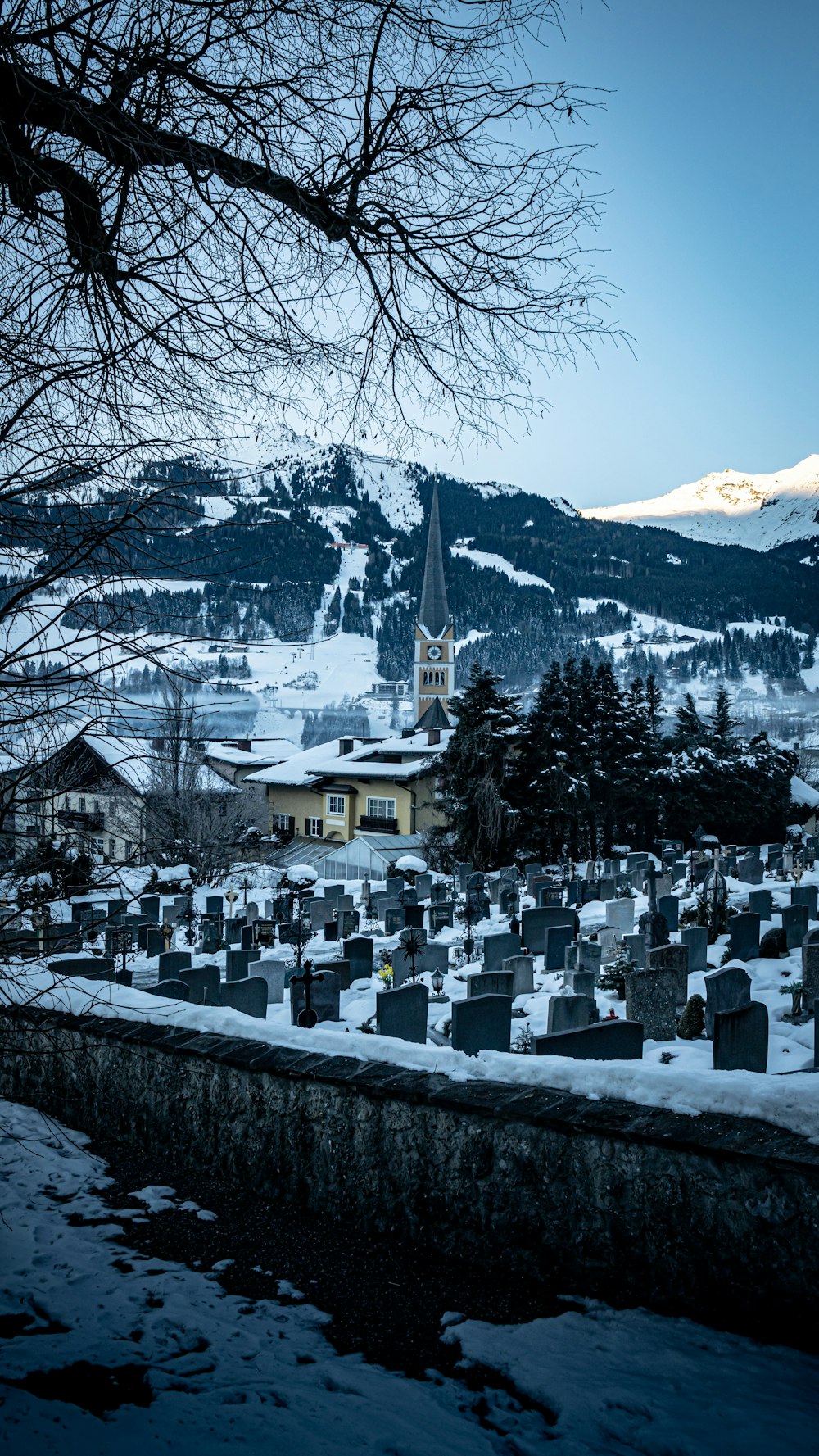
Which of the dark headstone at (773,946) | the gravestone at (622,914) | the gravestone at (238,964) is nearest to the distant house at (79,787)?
the gravestone at (238,964)

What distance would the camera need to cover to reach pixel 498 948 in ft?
42.0

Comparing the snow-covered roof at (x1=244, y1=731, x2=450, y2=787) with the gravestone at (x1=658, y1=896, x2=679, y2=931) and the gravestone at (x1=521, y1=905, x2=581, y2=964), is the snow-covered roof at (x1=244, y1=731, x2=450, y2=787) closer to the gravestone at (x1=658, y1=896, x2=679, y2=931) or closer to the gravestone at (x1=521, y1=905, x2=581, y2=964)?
the gravestone at (x1=658, y1=896, x2=679, y2=931)

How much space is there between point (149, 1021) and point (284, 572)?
3133 mm

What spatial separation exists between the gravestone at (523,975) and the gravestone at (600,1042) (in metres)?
5.24

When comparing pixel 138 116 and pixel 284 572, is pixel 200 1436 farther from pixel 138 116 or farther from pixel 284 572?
pixel 138 116

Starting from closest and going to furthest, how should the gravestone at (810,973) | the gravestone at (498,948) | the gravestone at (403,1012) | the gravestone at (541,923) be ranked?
the gravestone at (403,1012)
the gravestone at (810,973)
the gravestone at (498,948)
the gravestone at (541,923)

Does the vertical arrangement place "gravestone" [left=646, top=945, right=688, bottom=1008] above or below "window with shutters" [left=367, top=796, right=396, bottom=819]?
above

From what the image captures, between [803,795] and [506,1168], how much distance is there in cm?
4200

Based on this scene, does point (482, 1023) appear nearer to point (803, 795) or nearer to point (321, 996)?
point (321, 996)

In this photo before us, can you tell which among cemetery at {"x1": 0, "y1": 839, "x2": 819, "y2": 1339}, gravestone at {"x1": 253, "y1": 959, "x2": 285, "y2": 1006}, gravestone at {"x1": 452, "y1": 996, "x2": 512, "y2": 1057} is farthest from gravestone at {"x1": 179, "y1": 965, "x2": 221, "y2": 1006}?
gravestone at {"x1": 452, "y1": 996, "x2": 512, "y2": 1057}

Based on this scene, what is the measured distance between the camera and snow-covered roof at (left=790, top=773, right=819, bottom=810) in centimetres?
3949

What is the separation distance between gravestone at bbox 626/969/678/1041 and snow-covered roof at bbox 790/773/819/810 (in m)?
32.0

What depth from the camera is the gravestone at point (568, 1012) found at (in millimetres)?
8305

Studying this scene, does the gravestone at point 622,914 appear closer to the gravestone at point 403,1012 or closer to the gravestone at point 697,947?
the gravestone at point 697,947
